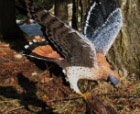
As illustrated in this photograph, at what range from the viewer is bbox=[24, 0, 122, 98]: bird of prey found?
269 cm

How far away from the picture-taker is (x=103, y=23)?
383cm

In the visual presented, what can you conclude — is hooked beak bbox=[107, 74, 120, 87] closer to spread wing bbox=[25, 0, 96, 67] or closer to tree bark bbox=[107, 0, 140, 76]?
spread wing bbox=[25, 0, 96, 67]

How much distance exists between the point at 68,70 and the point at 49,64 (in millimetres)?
1479

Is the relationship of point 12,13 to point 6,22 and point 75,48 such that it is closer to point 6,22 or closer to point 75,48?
point 6,22

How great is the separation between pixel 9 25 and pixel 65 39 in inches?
147

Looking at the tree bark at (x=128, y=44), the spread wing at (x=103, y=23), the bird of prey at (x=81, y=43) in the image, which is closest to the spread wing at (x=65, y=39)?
the bird of prey at (x=81, y=43)

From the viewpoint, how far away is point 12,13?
6352mm

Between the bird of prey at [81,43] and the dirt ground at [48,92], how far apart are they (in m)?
0.64

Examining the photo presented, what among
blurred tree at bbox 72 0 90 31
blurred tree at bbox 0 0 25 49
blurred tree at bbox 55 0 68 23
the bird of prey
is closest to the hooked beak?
the bird of prey

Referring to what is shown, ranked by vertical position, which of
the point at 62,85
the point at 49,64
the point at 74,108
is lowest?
the point at 74,108

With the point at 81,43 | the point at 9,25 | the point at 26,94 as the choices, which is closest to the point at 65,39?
the point at 81,43

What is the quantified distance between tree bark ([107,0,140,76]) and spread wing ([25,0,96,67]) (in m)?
0.99

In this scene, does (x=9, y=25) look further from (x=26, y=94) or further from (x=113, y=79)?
(x=113, y=79)

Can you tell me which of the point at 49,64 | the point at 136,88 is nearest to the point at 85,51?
the point at 136,88
